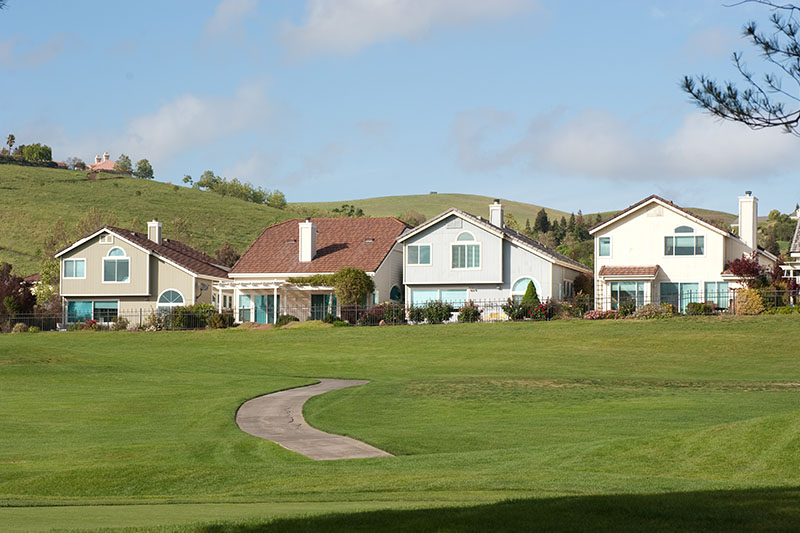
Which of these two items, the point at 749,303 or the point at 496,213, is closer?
the point at 749,303

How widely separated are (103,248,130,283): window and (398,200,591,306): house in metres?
17.6

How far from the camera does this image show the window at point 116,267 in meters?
61.0

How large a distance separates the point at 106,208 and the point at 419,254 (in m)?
67.9

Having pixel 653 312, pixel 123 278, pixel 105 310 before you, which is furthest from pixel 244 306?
pixel 653 312

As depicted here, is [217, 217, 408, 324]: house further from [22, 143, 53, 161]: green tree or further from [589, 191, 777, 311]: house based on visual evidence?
[22, 143, 53, 161]: green tree

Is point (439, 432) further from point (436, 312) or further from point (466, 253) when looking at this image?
point (466, 253)

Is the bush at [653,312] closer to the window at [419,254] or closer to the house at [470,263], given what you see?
the house at [470,263]

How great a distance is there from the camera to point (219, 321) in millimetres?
54531

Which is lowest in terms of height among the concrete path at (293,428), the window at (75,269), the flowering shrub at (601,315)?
the concrete path at (293,428)

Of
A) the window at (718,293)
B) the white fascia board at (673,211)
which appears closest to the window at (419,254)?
the white fascia board at (673,211)

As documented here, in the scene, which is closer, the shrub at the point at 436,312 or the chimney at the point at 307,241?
the shrub at the point at 436,312

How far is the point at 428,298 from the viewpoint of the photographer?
57.2m

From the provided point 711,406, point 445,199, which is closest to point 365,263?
point 711,406

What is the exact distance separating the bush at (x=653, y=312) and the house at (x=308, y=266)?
15953mm
